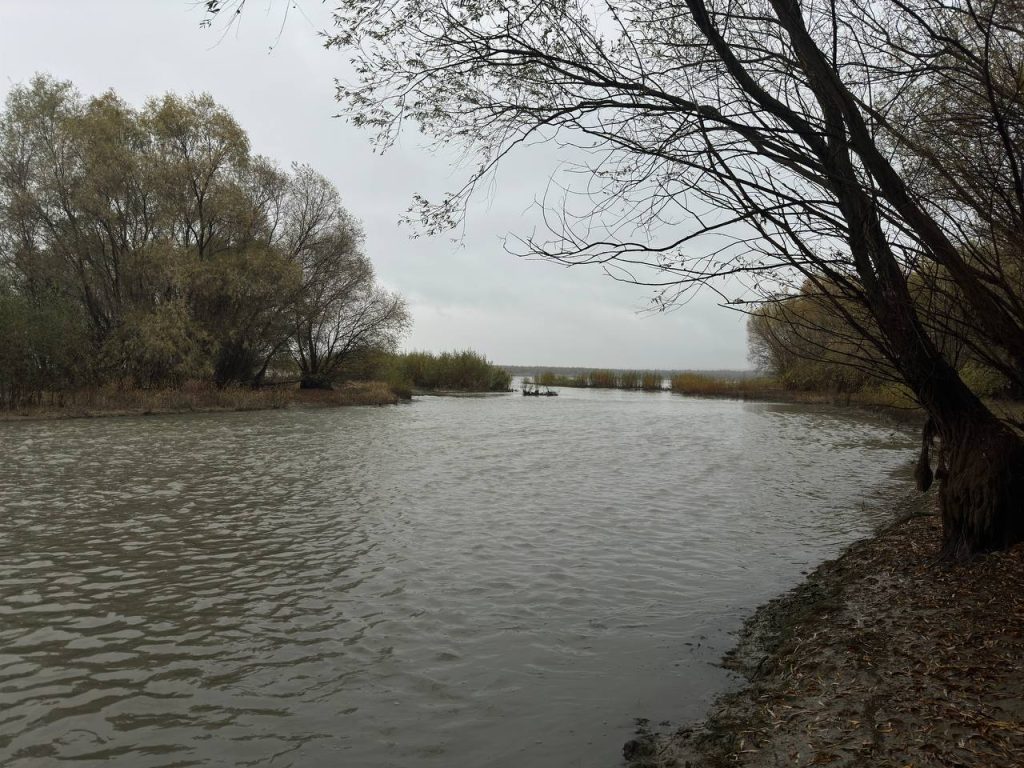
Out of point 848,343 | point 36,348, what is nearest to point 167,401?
point 36,348

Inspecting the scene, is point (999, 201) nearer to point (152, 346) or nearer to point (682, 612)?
point (682, 612)

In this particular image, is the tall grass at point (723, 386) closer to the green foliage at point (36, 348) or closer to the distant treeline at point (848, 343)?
the distant treeline at point (848, 343)

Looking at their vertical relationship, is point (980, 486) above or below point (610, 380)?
below

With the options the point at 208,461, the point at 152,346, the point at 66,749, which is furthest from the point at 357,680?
the point at 152,346

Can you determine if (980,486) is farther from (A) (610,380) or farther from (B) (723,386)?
(A) (610,380)

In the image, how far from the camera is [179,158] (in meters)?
32.5

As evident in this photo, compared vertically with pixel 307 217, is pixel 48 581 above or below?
below

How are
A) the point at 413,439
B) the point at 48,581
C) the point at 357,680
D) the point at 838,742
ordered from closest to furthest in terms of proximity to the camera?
the point at 838,742 < the point at 357,680 < the point at 48,581 < the point at 413,439

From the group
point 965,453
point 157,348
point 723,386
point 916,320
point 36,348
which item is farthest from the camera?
point 723,386

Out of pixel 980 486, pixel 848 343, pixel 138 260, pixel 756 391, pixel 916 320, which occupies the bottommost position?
pixel 980 486

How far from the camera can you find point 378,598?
262 inches

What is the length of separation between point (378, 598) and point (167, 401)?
25945mm

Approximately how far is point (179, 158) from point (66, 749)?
34.7 meters

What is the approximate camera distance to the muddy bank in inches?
134
